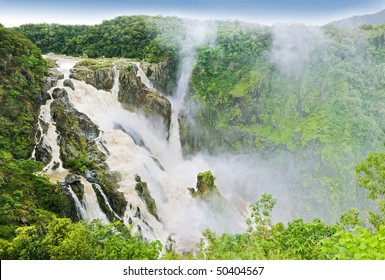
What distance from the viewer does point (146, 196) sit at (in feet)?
50.4

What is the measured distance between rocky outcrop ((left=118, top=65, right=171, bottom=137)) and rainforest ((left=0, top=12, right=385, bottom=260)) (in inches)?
3.0

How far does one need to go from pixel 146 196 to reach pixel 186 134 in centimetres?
1016

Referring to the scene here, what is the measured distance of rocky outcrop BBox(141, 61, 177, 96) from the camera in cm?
2639

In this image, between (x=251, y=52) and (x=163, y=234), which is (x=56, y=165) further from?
(x=251, y=52)

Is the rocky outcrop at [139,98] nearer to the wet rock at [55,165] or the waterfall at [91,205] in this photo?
the wet rock at [55,165]

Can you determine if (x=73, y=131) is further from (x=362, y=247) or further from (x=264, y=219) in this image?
(x=362, y=247)

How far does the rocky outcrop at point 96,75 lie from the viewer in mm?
21078

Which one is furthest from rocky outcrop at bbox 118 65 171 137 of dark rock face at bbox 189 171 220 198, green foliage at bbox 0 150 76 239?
green foliage at bbox 0 150 76 239

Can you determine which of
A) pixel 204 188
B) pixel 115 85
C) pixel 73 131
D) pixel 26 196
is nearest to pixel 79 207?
pixel 26 196

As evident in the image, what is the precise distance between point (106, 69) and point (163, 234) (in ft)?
39.5

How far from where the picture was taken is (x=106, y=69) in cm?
2241

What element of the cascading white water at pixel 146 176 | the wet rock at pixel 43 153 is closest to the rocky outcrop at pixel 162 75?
the cascading white water at pixel 146 176

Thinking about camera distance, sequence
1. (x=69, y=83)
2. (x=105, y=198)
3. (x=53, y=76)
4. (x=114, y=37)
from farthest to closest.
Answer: (x=114, y=37)
(x=53, y=76)
(x=69, y=83)
(x=105, y=198)
